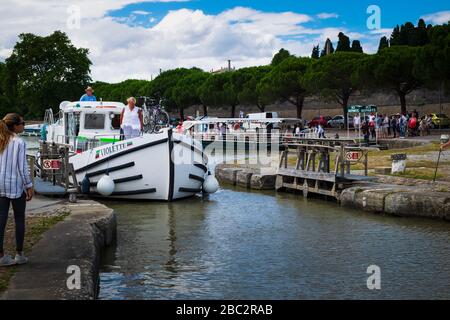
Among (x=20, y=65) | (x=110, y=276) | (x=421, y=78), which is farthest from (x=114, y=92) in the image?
(x=110, y=276)

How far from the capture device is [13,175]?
29.0 feet

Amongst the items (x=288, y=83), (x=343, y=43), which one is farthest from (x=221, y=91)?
(x=288, y=83)

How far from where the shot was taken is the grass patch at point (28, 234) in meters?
8.52

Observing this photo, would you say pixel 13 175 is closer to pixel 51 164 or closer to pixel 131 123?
pixel 51 164

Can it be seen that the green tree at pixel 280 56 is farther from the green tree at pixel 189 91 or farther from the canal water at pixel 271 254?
the canal water at pixel 271 254

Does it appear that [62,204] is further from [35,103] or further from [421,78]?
[35,103]

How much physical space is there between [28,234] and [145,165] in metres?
8.74

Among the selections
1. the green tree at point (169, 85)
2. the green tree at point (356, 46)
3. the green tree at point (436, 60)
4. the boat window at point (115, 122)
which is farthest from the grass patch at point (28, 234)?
the green tree at point (169, 85)

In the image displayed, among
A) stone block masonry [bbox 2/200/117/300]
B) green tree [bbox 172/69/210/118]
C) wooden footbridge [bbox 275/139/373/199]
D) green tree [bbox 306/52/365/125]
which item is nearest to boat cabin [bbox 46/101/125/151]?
wooden footbridge [bbox 275/139/373/199]

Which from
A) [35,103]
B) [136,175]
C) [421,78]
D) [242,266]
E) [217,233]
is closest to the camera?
[242,266]

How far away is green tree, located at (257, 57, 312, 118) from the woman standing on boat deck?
6400 centimetres

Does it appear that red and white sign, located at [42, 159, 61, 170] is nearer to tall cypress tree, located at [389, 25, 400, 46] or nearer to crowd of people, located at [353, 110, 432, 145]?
Result: crowd of people, located at [353, 110, 432, 145]

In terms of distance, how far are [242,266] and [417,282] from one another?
3.03 m
